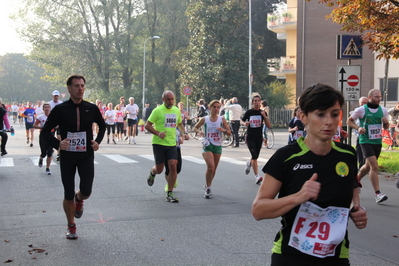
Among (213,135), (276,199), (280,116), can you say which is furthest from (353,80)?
(280,116)

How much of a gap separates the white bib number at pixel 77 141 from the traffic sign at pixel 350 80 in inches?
338

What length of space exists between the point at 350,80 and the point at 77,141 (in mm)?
8913

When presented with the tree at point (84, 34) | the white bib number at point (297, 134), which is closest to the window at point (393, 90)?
the tree at point (84, 34)

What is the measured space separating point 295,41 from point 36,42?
24.0 m

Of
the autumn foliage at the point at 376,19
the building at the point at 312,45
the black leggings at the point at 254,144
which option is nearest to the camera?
the black leggings at the point at 254,144

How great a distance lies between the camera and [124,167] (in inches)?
571

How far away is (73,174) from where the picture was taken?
21.4 ft

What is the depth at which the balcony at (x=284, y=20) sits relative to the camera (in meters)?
42.2

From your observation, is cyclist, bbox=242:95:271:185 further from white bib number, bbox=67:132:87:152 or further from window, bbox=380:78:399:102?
window, bbox=380:78:399:102

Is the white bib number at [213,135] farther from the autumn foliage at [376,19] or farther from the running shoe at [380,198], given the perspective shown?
the autumn foliage at [376,19]

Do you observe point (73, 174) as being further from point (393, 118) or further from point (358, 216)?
point (393, 118)

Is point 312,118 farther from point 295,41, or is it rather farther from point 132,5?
point 132,5

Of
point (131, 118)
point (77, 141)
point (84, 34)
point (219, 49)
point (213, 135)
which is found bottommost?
point (131, 118)

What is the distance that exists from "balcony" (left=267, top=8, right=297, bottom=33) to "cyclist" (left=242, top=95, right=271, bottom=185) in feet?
106
